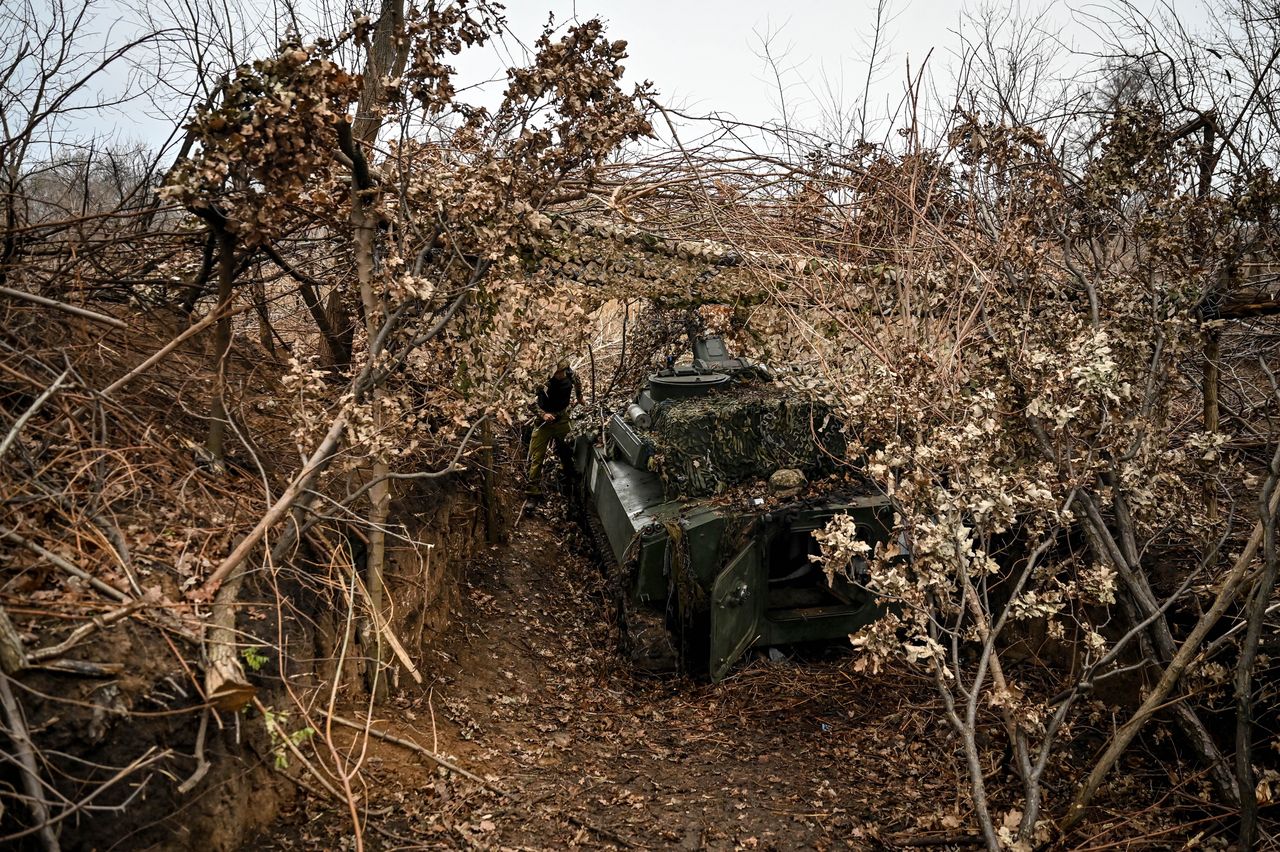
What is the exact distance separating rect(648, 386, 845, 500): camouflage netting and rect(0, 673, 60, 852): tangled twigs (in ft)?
16.7

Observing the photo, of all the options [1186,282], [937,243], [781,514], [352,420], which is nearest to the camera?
[352,420]

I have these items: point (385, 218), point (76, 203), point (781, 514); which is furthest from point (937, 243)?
point (76, 203)

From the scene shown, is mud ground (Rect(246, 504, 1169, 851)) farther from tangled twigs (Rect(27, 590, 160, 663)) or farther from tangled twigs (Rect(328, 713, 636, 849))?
tangled twigs (Rect(27, 590, 160, 663))

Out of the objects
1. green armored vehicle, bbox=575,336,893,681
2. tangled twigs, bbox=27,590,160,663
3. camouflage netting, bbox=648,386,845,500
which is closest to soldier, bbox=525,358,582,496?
green armored vehicle, bbox=575,336,893,681

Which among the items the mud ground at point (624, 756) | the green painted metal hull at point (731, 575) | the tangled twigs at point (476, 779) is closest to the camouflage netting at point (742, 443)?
the green painted metal hull at point (731, 575)

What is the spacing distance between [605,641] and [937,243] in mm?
4389

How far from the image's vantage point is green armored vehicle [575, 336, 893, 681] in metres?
6.90

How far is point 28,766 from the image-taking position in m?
3.03

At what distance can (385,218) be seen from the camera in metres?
5.42

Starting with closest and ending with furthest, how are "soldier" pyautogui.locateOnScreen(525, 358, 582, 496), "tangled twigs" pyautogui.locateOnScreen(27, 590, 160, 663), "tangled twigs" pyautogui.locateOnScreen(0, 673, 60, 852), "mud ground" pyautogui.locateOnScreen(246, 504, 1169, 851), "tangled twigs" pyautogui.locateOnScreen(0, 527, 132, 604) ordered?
"tangled twigs" pyautogui.locateOnScreen(0, 673, 60, 852), "tangled twigs" pyautogui.locateOnScreen(27, 590, 160, 663), "tangled twigs" pyautogui.locateOnScreen(0, 527, 132, 604), "mud ground" pyautogui.locateOnScreen(246, 504, 1169, 851), "soldier" pyautogui.locateOnScreen(525, 358, 582, 496)

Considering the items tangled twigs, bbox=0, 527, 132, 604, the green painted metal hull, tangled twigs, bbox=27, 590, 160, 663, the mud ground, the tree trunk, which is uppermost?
the tree trunk

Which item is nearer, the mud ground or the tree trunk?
the tree trunk

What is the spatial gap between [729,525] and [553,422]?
3988 mm

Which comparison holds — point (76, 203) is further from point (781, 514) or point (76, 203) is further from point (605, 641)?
point (781, 514)
